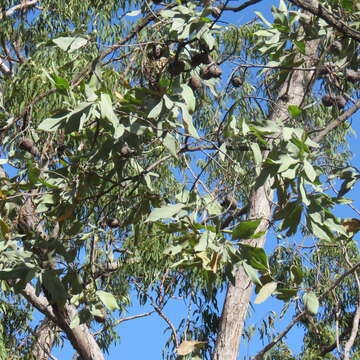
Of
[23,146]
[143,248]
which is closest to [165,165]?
[143,248]

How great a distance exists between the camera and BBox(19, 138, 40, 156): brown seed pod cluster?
308 centimetres

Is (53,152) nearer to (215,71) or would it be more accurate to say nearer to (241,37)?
(215,71)

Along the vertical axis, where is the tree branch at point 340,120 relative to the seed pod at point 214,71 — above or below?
above

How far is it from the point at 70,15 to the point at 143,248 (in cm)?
258

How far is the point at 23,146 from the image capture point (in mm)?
3090

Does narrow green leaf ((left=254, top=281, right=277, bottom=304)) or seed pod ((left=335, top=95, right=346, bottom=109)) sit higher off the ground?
seed pod ((left=335, top=95, right=346, bottom=109))

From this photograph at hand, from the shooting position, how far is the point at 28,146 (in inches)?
122

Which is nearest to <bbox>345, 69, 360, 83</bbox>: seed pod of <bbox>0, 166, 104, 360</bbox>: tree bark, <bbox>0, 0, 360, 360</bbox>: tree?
<bbox>0, 0, 360, 360</bbox>: tree

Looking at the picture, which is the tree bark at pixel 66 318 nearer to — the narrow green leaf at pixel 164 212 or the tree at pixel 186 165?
the tree at pixel 186 165

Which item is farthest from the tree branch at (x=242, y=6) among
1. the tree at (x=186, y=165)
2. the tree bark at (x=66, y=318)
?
the tree bark at (x=66, y=318)

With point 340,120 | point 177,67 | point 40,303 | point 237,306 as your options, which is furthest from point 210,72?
point 40,303

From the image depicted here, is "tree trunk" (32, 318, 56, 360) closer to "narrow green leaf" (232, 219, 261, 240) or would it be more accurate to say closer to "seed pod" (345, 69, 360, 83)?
"seed pod" (345, 69, 360, 83)

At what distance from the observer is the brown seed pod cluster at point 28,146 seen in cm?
308

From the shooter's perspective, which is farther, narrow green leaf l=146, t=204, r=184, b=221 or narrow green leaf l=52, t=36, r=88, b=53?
narrow green leaf l=52, t=36, r=88, b=53
